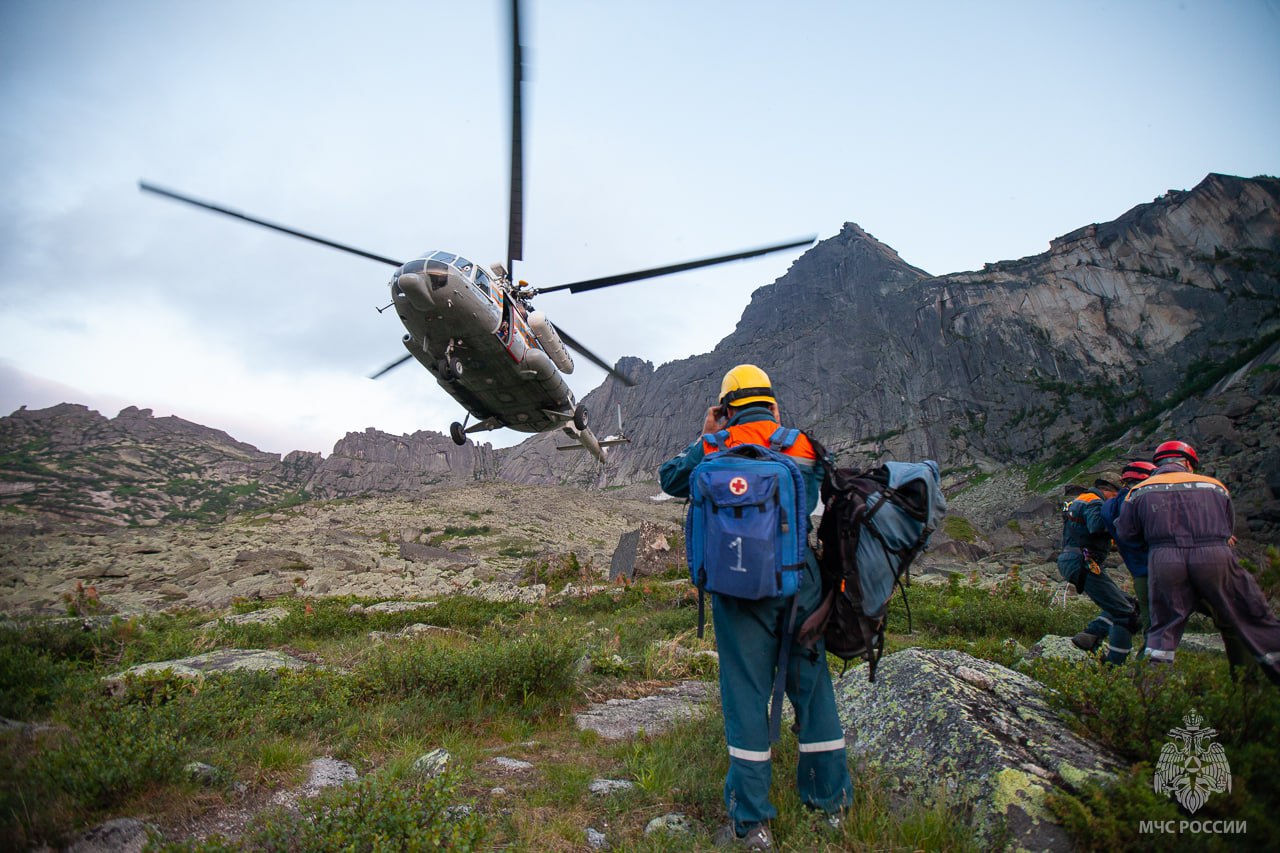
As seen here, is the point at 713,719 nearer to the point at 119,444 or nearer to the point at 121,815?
the point at 121,815

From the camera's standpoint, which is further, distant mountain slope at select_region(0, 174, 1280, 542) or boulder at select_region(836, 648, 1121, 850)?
distant mountain slope at select_region(0, 174, 1280, 542)

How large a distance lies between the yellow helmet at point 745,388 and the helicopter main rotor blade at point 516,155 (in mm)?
5746

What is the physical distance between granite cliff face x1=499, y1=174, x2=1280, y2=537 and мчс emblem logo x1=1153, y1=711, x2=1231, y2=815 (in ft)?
137

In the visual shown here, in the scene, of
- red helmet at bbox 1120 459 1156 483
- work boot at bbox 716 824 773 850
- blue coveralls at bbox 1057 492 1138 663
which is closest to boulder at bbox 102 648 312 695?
work boot at bbox 716 824 773 850

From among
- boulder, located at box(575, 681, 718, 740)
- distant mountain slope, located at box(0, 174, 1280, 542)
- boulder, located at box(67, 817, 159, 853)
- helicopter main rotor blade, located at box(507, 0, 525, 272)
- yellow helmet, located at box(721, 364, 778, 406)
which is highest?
distant mountain slope, located at box(0, 174, 1280, 542)

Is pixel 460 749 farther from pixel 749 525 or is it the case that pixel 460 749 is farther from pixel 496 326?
pixel 496 326

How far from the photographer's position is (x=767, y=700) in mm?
2895

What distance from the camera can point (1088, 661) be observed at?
3.57 m

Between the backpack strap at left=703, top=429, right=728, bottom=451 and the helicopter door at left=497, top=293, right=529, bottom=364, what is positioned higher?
the helicopter door at left=497, top=293, right=529, bottom=364

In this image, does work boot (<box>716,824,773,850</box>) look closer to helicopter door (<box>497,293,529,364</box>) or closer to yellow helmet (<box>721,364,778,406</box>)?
yellow helmet (<box>721,364,778,406</box>)

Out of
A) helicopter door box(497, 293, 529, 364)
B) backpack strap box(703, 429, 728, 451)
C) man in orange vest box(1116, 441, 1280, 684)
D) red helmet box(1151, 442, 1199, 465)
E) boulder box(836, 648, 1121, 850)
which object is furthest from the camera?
helicopter door box(497, 293, 529, 364)

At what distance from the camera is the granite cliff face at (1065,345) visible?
6856 centimetres

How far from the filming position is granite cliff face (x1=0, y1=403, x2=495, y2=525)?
52.1 metres

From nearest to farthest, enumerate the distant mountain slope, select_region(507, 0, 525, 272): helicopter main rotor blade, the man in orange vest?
the man in orange vest
select_region(507, 0, 525, 272): helicopter main rotor blade
the distant mountain slope
